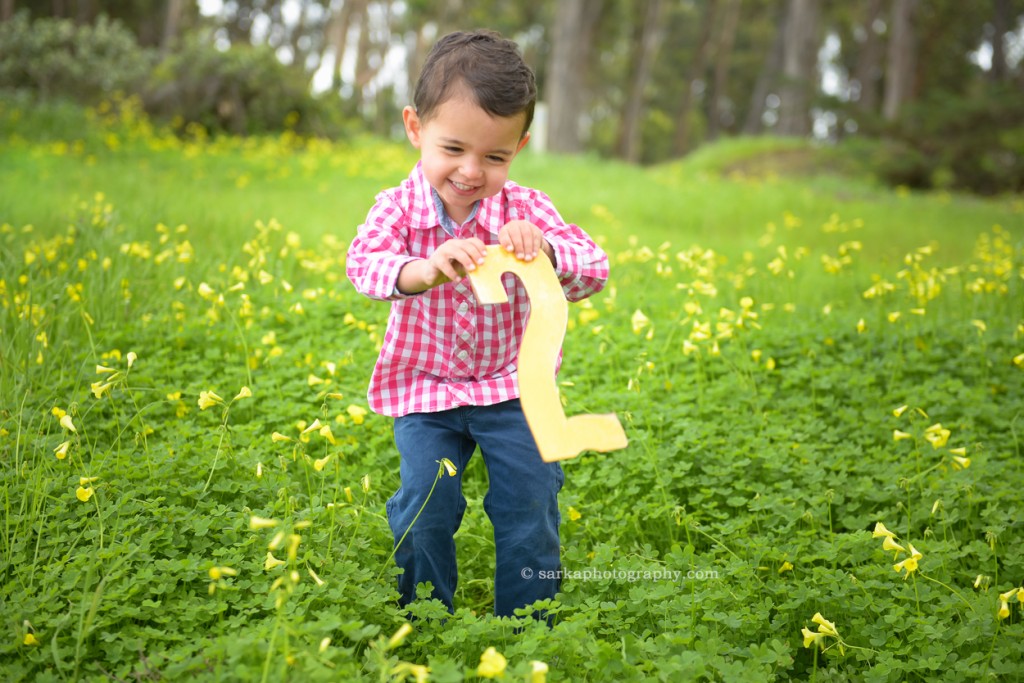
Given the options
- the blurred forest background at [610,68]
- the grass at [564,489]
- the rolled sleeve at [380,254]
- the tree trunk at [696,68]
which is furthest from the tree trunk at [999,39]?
the rolled sleeve at [380,254]

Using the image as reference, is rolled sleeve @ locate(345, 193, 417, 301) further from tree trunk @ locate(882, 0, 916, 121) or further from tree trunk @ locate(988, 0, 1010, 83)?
tree trunk @ locate(988, 0, 1010, 83)

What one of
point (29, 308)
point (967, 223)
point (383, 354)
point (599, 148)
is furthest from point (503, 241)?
point (599, 148)

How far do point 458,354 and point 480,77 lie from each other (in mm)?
775

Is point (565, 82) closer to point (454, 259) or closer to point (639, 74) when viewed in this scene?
point (639, 74)

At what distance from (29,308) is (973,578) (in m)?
3.82

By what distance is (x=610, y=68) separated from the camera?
39344 mm

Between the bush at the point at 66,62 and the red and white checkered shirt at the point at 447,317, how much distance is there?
14002mm

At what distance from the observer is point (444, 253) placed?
2295 millimetres

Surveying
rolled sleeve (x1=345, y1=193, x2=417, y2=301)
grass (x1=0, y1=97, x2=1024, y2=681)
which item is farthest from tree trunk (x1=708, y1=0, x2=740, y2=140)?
rolled sleeve (x1=345, y1=193, x2=417, y2=301)

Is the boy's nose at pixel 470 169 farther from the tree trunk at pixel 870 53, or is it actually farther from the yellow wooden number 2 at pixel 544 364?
the tree trunk at pixel 870 53

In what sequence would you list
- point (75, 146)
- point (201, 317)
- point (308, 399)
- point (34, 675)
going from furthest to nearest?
point (75, 146)
point (201, 317)
point (308, 399)
point (34, 675)

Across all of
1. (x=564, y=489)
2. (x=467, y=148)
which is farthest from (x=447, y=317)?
(x=564, y=489)

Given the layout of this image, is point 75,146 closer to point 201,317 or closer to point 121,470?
point 201,317

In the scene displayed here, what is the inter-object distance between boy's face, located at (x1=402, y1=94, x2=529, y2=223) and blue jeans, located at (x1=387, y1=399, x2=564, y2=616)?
62cm
